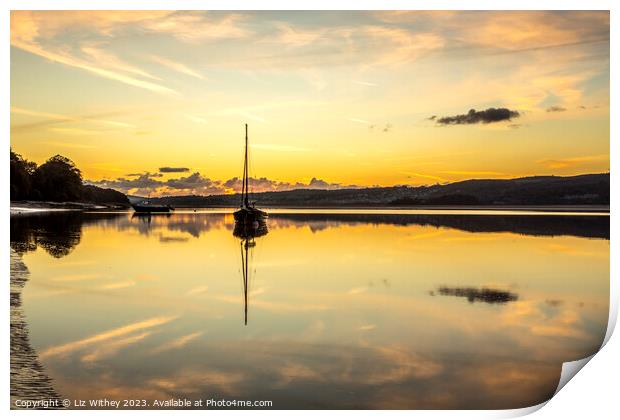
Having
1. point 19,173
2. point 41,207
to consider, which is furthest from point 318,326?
point 41,207

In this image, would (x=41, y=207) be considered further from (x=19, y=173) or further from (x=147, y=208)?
(x=19, y=173)

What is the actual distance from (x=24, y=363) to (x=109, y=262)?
42.9ft

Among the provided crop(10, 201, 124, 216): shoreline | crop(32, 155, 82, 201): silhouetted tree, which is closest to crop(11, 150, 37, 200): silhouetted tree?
crop(32, 155, 82, 201): silhouetted tree

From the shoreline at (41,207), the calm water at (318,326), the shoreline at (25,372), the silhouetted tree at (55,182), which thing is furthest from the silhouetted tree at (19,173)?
the shoreline at (25,372)

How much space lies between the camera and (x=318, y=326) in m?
12.2

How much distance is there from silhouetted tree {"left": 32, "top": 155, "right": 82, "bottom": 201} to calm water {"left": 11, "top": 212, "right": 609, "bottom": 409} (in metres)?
32.7

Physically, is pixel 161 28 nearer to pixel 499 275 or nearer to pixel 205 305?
pixel 205 305

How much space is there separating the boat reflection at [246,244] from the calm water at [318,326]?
174 millimetres

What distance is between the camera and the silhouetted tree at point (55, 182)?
54438 millimetres

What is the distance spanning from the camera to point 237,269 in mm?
20406

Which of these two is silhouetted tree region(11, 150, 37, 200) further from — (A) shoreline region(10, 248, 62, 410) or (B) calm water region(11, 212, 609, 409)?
(A) shoreline region(10, 248, 62, 410)

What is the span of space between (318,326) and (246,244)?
18810 mm

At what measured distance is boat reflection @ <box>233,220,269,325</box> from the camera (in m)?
16.1
